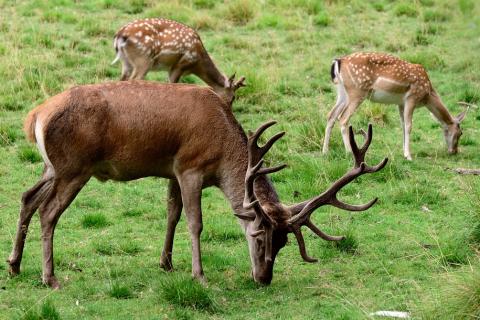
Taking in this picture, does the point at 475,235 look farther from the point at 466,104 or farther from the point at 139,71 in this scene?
the point at 139,71

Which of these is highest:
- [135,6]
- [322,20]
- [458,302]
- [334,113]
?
[458,302]

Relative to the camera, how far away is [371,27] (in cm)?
1548

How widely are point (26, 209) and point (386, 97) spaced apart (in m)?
5.08

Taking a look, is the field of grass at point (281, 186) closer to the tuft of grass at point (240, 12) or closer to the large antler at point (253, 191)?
the tuft of grass at point (240, 12)

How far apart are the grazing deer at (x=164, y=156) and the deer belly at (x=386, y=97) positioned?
399cm

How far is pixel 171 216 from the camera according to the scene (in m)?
7.62

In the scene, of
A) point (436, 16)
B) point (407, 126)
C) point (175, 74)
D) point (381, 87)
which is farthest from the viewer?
point (436, 16)

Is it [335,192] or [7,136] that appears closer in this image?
[335,192]

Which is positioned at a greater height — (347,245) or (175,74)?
(347,245)

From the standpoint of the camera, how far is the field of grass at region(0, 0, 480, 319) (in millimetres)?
6812

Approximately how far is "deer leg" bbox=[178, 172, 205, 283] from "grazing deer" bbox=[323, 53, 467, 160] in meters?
3.90

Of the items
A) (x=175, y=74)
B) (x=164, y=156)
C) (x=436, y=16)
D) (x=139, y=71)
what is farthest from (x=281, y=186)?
(x=436, y=16)

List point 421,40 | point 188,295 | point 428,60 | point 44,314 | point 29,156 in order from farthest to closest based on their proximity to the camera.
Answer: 1. point 421,40
2. point 428,60
3. point 29,156
4. point 188,295
5. point 44,314

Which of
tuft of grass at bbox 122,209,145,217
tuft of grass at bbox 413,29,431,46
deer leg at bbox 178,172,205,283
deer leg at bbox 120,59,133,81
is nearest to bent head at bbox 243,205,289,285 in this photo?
deer leg at bbox 178,172,205,283
